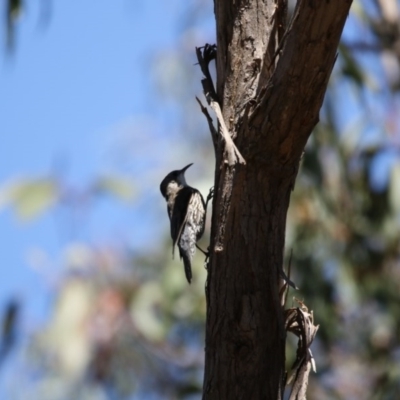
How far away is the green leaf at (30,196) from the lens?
5.29 meters

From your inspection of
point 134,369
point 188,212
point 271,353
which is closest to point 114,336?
point 134,369

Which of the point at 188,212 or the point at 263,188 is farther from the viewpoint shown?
the point at 188,212

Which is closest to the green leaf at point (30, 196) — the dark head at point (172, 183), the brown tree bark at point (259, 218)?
the dark head at point (172, 183)

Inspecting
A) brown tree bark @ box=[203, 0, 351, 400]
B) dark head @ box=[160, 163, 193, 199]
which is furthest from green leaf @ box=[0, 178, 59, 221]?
brown tree bark @ box=[203, 0, 351, 400]

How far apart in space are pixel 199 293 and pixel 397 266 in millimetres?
1291

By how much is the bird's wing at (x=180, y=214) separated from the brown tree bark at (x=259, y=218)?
2.87 ft

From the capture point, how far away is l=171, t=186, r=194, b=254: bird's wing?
3.04m

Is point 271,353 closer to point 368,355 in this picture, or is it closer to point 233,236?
point 233,236

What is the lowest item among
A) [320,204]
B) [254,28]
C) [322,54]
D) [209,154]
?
[322,54]

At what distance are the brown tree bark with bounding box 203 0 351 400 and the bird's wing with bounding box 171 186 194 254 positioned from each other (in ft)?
2.87

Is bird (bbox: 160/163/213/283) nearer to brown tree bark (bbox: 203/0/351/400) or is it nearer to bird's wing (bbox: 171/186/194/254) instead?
bird's wing (bbox: 171/186/194/254)

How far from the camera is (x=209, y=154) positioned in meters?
7.06

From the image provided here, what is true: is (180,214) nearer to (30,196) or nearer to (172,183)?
(172,183)

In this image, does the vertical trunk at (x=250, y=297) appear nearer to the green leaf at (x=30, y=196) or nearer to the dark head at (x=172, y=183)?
the dark head at (x=172, y=183)
